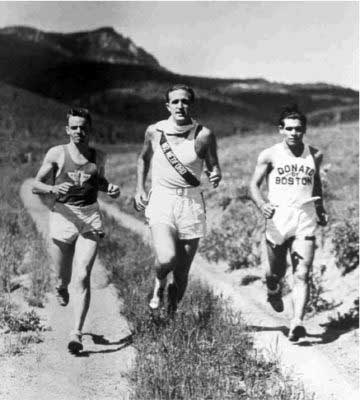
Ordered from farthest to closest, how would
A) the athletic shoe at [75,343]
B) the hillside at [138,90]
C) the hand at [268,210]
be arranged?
the hillside at [138,90], the hand at [268,210], the athletic shoe at [75,343]

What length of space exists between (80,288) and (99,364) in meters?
0.64

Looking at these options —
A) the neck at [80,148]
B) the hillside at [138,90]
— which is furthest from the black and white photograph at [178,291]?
the hillside at [138,90]

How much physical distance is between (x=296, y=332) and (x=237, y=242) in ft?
15.8

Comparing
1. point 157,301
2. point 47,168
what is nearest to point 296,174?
point 157,301

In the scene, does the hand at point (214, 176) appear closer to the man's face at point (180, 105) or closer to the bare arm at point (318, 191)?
the man's face at point (180, 105)

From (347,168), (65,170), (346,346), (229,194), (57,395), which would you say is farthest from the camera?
(347,168)

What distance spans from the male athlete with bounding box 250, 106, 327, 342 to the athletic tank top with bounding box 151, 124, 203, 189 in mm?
847

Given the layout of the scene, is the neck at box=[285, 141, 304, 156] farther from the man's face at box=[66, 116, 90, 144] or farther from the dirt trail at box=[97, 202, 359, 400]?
the man's face at box=[66, 116, 90, 144]

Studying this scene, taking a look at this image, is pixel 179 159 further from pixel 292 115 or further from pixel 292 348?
pixel 292 348

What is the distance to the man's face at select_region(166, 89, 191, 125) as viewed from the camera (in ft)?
16.9

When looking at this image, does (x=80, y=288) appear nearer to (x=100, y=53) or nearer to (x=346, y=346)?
(x=346, y=346)

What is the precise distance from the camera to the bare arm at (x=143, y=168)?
210 inches

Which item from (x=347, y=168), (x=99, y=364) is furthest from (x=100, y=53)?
(x=99, y=364)

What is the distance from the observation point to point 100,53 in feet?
536
